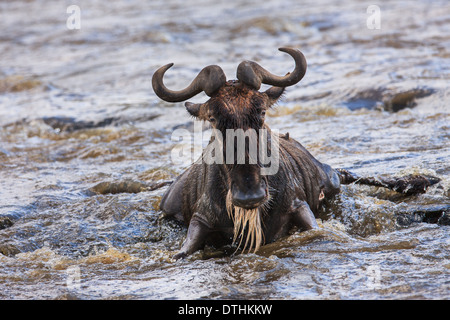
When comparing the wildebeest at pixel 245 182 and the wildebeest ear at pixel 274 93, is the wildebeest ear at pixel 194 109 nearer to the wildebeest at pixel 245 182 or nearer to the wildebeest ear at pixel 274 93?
the wildebeest at pixel 245 182

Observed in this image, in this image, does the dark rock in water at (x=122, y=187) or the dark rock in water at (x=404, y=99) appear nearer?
the dark rock in water at (x=122, y=187)

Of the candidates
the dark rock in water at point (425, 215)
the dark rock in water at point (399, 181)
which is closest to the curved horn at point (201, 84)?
the dark rock in water at point (425, 215)

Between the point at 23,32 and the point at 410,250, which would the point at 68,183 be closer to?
the point at 410,250

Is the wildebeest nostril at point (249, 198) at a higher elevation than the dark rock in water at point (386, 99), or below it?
below

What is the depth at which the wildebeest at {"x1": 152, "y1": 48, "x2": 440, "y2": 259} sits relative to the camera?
6.06 m

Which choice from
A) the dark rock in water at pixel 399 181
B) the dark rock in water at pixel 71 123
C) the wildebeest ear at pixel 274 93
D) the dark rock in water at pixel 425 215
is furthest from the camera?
the dark rock in water at pixel 71 123

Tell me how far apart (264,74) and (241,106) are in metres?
0.48

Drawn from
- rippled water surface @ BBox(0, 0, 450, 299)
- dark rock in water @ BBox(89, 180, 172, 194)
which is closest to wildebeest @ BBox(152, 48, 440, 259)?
rippled water surface @ BBox(0, 0, 450, 299)

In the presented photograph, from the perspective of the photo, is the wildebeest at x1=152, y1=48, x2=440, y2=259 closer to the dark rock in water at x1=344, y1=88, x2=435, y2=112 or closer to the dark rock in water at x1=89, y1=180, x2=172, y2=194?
the dark rock in water at x1=89, y1=180, x2=172, y2=194

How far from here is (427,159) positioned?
8.85m

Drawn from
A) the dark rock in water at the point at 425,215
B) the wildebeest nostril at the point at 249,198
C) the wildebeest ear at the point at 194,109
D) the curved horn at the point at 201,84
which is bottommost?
the dark rock in water at the point at 425,215

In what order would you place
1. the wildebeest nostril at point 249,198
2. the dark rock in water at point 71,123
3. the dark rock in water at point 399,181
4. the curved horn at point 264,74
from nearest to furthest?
the wildebeest nostril at point 249,198
the curved horn at point 264,74
the dark rock in water at point 399,181
the dark rock in water at point 71,123

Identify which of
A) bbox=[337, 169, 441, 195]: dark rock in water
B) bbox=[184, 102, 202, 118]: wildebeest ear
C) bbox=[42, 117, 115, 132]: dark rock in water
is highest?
bbox=[184, 102, 202, 118]: wildebeest ear

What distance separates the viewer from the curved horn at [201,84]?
20.4 ft
